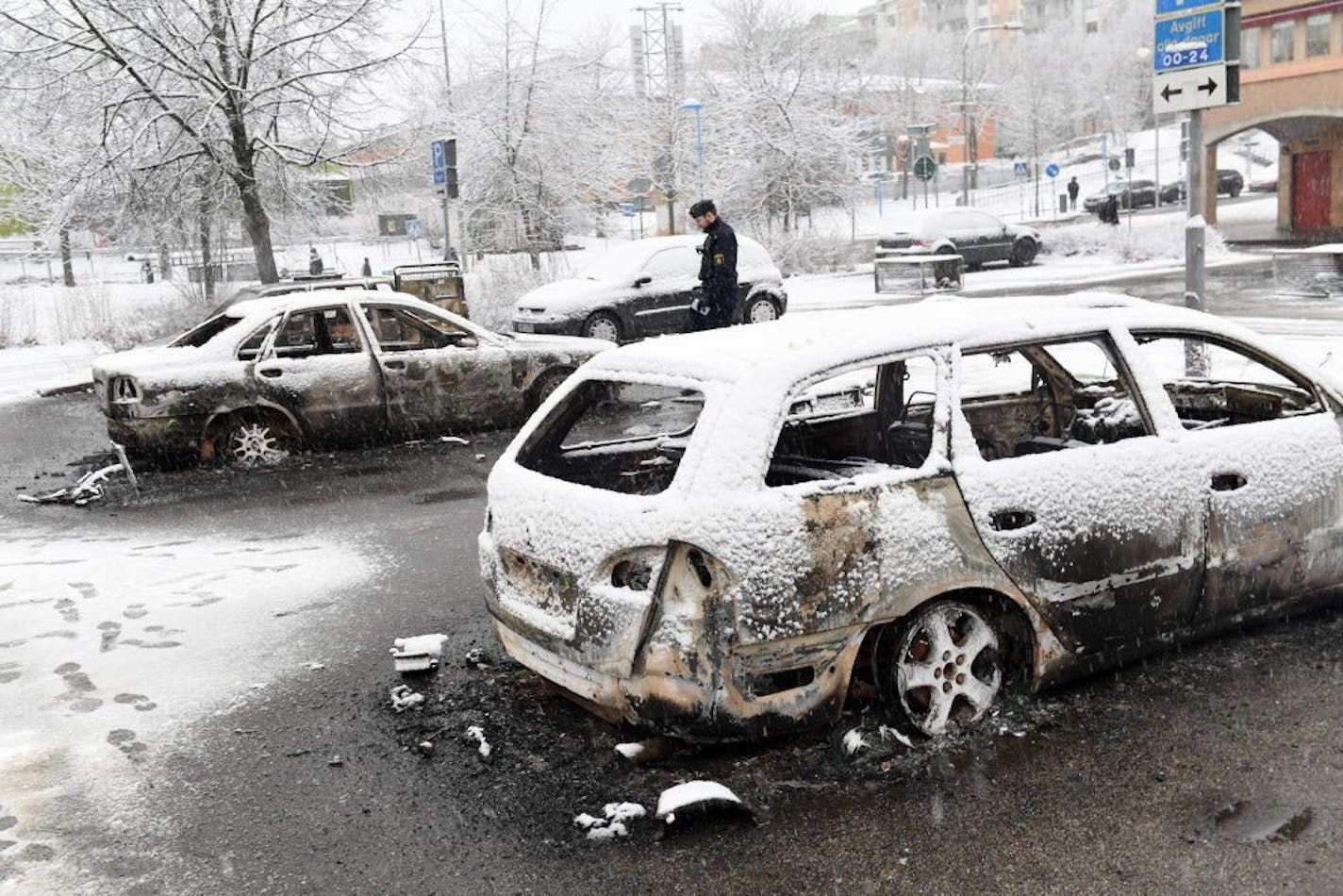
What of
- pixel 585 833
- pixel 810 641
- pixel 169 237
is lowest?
pixel 585 833

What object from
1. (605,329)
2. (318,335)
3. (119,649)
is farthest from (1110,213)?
(119,649)

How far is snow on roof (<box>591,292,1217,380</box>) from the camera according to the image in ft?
14.8

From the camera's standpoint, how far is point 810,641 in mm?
4188

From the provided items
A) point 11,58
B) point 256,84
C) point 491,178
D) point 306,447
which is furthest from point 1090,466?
point 491,178

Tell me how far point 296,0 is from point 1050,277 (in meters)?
16.4

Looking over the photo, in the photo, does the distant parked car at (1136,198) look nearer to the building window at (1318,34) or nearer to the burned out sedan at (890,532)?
the building window at (1318,34)

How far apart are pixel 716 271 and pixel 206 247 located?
17717 millimetres

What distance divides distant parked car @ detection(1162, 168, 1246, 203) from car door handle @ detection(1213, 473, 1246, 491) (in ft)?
189

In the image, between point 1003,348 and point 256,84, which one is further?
point 256,84

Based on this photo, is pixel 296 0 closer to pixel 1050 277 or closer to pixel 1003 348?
pixel 1050 277

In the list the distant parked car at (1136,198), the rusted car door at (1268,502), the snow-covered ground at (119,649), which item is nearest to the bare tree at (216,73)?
the snow-covered ground at (119,649)

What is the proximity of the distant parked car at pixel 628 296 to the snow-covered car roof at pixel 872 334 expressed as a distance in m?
13.4

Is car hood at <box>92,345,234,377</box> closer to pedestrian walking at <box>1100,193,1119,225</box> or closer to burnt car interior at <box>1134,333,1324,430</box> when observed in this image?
burnt car interior at <box>1134,333,1324,430</box>

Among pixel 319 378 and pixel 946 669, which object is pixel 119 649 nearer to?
pixel 946 669
